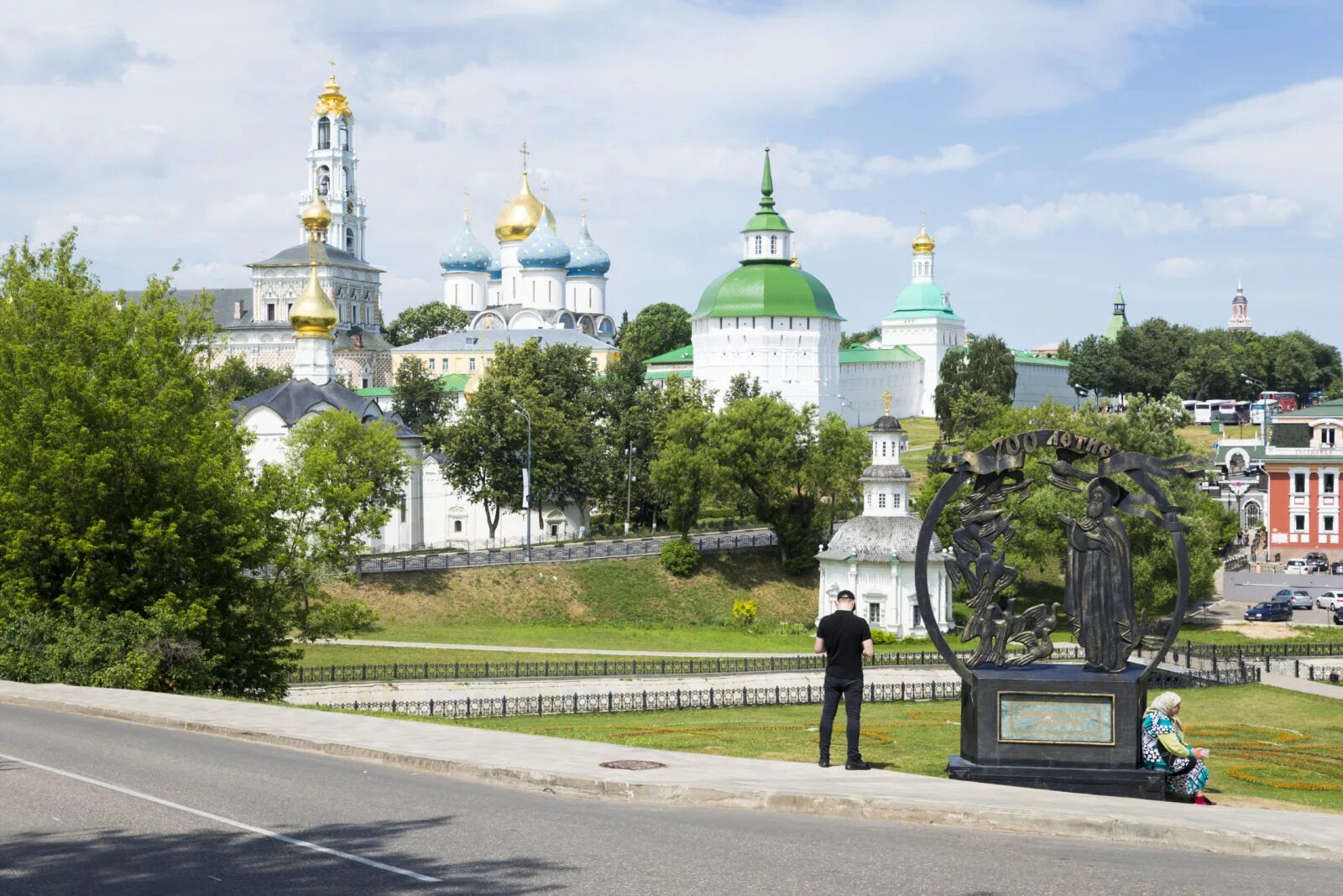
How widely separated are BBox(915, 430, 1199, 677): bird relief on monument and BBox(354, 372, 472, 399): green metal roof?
102 m

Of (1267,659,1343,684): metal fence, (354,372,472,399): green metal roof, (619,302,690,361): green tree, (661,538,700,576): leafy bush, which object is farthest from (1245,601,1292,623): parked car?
(619,302,690,361): green tree

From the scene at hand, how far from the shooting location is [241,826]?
1231cm

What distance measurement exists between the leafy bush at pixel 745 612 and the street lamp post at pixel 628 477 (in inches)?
573

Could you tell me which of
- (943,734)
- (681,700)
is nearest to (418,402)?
(681,700)

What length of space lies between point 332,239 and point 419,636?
116117 mm

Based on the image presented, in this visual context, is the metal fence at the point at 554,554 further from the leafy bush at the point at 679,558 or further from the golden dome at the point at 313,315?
the golden dome at the point at 313,315

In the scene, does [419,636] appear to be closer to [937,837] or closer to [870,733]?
[870,733]

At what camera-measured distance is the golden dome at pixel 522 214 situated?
141375mm

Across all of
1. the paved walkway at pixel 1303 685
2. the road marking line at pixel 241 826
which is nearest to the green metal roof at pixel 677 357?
the paved walkway at pixel 1303 685

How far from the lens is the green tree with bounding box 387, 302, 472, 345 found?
15012 cm

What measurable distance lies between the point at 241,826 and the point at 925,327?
13482cm

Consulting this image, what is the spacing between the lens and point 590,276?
146 meters

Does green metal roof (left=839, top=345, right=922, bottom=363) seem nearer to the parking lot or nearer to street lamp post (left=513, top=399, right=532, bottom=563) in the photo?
street lamp post (left=513, top=399, right=532, bottom=563)

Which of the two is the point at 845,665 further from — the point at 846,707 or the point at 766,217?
the point at 766,217
